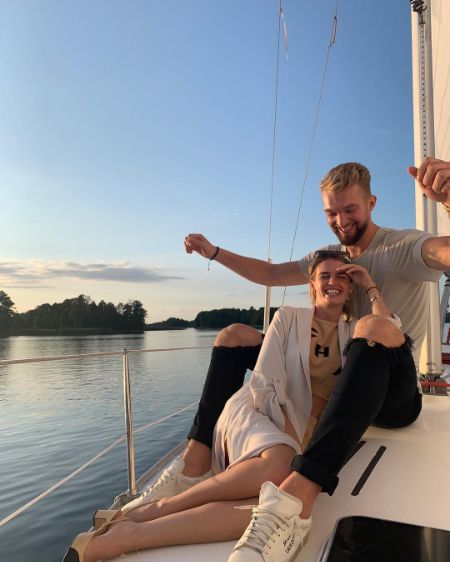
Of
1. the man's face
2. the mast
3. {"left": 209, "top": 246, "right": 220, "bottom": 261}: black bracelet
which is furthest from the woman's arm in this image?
the mast

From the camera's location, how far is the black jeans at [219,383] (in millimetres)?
1401

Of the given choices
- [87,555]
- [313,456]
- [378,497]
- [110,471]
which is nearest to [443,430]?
[378,497]

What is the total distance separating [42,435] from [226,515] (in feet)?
23.9

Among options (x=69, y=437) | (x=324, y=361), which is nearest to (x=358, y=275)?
(x=324, y=361)

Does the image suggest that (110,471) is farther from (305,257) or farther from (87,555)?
(87,555)

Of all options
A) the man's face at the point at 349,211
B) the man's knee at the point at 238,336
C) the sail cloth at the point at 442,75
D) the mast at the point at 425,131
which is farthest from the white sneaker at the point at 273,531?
the sail cloth at the point at 442,75

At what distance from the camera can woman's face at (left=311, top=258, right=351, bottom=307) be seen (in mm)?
1509

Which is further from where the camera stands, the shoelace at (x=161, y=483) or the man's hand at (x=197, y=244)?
the man's hand at (x=197, y=244)

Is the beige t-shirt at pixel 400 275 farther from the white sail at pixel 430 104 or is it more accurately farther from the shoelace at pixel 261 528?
the shoelace at pixel 261 528

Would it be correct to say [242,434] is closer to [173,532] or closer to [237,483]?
[237,483]

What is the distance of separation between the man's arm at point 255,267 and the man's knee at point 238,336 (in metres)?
0.50

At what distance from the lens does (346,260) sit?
1.58 metres

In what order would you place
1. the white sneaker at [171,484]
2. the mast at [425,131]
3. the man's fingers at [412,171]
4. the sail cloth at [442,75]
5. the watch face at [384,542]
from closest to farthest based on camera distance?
1. the watch face at [384,542]
2. the man's fingers at [412,171]
3. the white sneaker at [171,484]
4. the mast at [425,131]
5. the sail cloth at [442,75]

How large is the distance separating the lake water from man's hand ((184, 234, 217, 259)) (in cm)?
183
